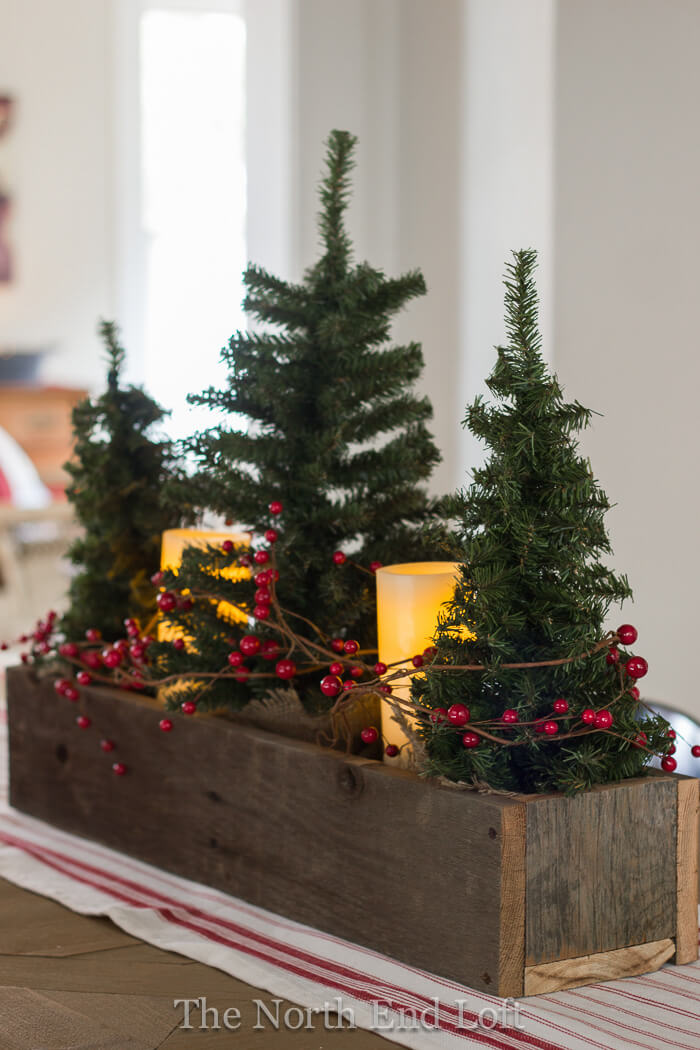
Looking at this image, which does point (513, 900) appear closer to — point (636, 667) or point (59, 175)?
point (636, 667)

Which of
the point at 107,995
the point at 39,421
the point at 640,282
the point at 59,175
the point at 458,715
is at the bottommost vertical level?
the point at 107,995

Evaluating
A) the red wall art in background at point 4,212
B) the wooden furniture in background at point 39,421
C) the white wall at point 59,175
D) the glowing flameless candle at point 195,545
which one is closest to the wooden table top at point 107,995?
the glowing flameless candle at point 195,545

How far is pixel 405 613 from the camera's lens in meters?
0.79

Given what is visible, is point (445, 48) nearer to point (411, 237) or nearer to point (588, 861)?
point (411, 237)

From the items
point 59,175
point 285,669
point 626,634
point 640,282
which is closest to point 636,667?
point 626,634

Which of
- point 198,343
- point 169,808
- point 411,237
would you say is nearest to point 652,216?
point 411,237

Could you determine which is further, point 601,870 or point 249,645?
point 249,645

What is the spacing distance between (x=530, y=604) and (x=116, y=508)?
1.53ft

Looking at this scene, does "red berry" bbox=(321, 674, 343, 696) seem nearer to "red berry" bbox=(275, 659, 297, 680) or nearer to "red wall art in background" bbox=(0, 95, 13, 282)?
"red berry" bbox=(275, 659, 297, 680)

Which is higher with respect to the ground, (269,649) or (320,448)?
(320,448)

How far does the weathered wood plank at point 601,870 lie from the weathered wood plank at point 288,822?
0.03m

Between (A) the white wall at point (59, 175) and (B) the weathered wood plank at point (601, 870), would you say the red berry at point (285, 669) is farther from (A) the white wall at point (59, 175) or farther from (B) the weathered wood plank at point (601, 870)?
(A) the white wall at point (59, 175)

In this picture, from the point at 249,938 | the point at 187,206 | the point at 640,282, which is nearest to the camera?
the point at 249,938

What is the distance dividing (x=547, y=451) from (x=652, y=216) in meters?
0.79
